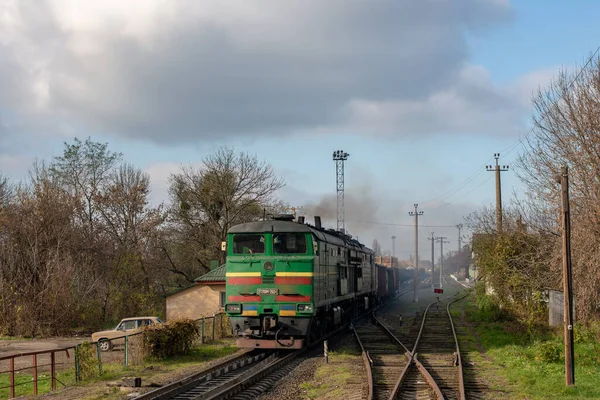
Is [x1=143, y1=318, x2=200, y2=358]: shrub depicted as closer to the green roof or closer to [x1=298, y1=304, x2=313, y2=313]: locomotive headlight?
[x1=298, y1=304, x2=313, y2=313]: locomotive headlight

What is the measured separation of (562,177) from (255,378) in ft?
27.5

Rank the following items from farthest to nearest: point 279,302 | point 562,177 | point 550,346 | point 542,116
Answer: point 542,116, point 279,302, point 550,346, point 562,177

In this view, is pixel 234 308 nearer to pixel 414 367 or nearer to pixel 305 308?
pixel 305 308

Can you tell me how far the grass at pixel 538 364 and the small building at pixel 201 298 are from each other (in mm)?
14253

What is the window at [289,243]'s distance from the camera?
62.1ft

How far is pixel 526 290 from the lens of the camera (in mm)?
29375

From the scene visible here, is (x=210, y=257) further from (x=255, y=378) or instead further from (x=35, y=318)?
(x=255, y=378)

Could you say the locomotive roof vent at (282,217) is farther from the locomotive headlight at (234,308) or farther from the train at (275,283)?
the locomotive headlight at (234,308)

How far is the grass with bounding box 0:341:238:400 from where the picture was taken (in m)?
16.3

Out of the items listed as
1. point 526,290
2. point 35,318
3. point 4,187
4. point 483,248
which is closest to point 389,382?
point 526,290

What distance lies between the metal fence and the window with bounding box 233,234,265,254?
3886 millimetres

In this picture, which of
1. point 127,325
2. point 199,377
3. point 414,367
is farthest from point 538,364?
point 127,325

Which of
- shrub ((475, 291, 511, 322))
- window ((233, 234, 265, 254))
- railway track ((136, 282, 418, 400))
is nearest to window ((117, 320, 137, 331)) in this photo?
railway track ((136, 282, 418, 400))

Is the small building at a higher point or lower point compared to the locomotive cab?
lower
